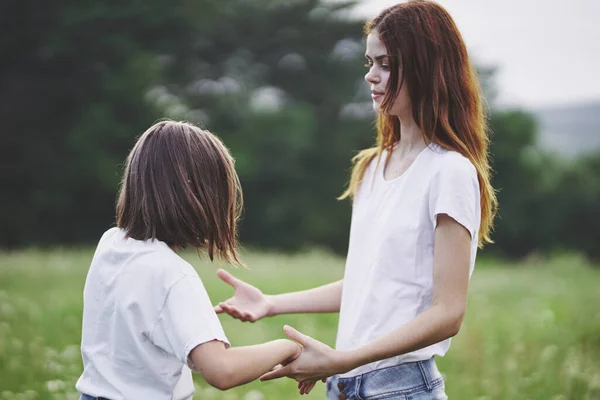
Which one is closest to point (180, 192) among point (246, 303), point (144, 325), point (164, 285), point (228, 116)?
point (164, 285)

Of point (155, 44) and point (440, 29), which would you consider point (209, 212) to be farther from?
point (155, 44)

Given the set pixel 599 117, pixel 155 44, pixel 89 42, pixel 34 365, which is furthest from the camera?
pixel 599 117

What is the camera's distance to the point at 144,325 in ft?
7.30

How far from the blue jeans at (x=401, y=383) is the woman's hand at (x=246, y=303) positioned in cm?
63

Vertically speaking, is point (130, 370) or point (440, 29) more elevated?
point (440, 29)

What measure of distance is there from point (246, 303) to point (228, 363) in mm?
898

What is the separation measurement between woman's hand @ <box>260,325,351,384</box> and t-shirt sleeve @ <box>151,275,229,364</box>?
349 mm

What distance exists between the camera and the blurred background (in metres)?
6.33

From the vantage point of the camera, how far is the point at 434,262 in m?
2.39

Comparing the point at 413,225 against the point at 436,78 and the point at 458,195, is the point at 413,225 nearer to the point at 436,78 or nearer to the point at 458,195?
the point at 458,195

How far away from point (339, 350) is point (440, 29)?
1.16 metres

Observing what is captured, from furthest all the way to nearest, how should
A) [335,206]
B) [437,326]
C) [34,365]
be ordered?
[335,206] → [34,365] → [437,326]

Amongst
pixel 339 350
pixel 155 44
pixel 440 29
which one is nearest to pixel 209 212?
pixel 339 350

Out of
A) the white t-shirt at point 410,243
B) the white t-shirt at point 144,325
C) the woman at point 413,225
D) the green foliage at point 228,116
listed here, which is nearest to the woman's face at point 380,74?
the woman at point 413,225
